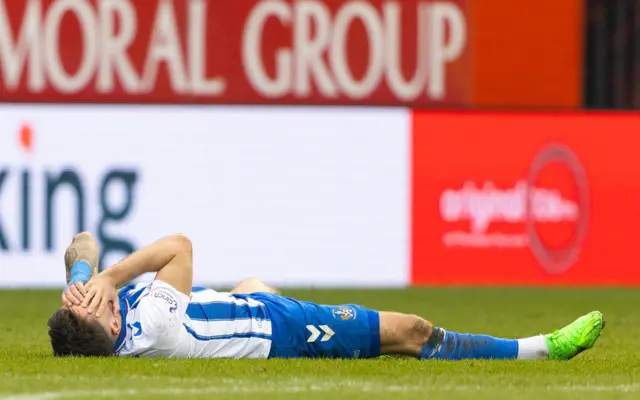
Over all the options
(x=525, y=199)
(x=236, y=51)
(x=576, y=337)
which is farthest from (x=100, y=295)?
(x=236, y=51)

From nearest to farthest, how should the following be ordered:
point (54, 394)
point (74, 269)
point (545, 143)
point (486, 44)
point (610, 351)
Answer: point (54, 394) → point (74, 269) → point (610, 351) → point (545, 143) → point (486, 44)

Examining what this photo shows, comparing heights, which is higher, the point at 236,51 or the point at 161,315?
the point at 236,51

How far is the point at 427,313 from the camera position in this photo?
36.4 feet

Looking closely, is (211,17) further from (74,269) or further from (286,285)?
(74,269)

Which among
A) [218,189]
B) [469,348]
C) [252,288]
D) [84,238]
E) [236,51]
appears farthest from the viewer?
[236,51]

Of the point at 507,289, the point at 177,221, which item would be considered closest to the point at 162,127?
the point at 177,221

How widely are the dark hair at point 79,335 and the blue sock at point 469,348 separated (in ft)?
4.85

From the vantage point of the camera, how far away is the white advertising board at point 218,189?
12.9 meters

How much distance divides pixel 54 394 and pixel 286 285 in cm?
733

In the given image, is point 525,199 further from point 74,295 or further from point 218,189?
point 74,295

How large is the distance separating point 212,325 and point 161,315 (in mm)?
321

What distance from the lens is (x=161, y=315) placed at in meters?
6.59

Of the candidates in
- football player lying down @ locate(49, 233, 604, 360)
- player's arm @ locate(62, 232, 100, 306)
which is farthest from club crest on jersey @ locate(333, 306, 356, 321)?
player's arm @ locate(62, 232, 100, 306)

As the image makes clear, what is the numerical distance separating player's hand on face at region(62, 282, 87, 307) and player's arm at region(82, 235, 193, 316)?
4 cm
